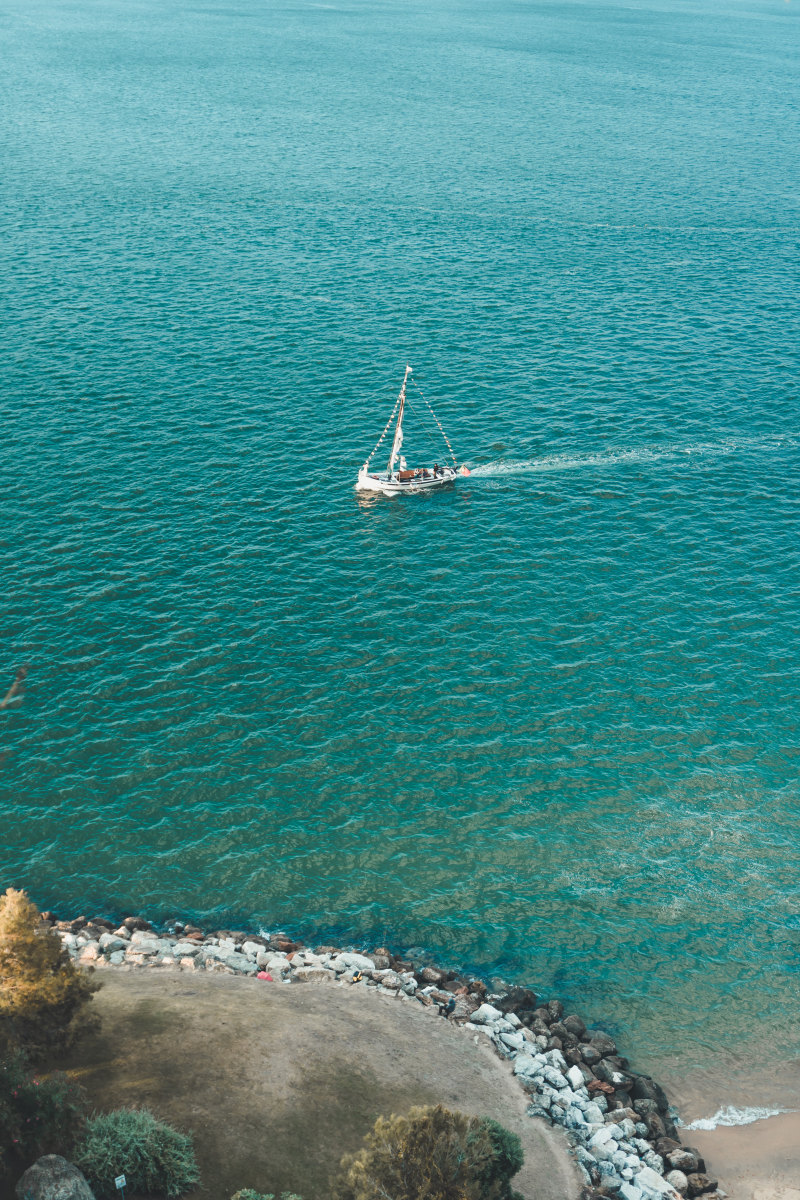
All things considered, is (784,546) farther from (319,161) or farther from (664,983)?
(319,161)

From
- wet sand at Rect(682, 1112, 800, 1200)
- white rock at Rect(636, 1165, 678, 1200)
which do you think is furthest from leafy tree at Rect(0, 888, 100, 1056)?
wet sand at Rect(682, 1112, 800, 1200)

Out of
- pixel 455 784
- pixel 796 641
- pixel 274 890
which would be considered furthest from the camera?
pixel 796 641

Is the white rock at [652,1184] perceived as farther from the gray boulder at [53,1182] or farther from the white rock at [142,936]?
the white rock at [142,936]

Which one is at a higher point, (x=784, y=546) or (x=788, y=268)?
(x=788, y=268)

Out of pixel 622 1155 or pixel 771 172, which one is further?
pixel 771 172

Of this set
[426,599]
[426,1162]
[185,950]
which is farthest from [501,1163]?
[426,599]

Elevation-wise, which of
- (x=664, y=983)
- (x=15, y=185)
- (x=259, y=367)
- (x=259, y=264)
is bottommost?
(x=664, y=983)

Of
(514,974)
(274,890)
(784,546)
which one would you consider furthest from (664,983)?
(784,546)

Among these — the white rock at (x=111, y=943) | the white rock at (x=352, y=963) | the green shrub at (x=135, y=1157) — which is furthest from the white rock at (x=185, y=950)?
the green shrub at (x=135, y=1157)
